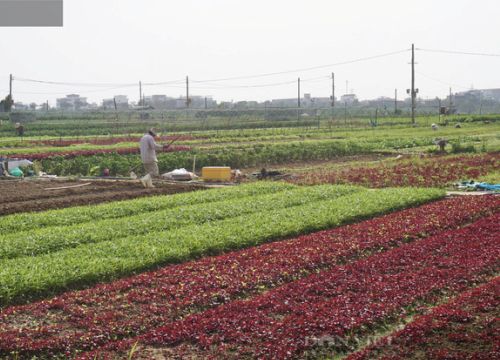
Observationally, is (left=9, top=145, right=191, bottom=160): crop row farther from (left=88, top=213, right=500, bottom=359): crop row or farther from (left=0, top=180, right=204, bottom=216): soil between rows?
(left=88, top=213, right=500, bottom=359): crop row

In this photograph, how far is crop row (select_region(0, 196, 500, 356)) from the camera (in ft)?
31.6

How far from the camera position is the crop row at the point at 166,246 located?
11922 mm

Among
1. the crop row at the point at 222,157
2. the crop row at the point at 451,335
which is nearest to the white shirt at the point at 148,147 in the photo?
the crop row at the point at 222,157

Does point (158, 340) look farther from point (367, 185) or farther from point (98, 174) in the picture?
point (98, 174)

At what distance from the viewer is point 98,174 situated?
3045cm

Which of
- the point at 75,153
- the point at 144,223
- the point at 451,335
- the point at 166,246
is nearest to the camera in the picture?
the point at 451,335

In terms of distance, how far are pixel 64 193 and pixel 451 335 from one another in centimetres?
1742

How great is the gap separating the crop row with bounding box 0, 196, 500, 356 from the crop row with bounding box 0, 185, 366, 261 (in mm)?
2831

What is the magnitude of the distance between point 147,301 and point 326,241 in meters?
5.26

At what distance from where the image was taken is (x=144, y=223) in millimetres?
16734

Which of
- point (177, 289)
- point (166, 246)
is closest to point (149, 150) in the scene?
point (166, 246)

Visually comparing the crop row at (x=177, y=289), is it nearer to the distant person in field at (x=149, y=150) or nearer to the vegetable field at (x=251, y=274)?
the vegetable field at (x=251, y=274)

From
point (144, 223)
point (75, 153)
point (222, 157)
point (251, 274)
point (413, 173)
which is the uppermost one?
point (75, 153)

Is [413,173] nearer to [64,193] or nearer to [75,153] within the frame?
[64,193]
